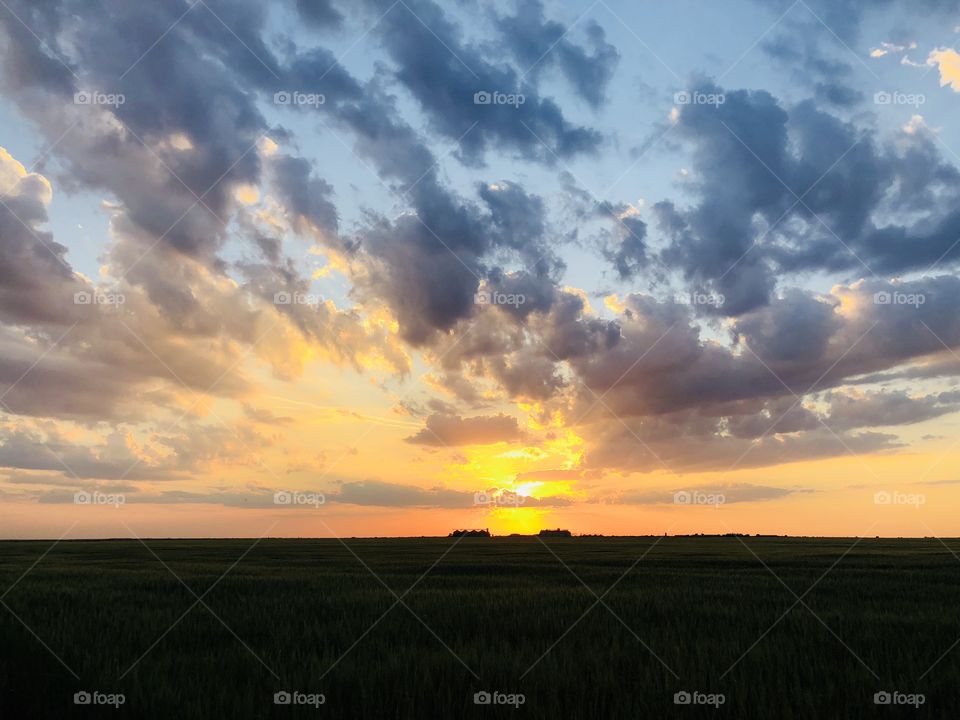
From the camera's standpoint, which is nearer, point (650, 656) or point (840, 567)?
point (650, 656)

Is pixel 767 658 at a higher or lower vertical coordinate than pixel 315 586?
lower

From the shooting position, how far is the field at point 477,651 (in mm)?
6875

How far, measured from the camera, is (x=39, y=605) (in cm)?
1406

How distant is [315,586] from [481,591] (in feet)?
15.5

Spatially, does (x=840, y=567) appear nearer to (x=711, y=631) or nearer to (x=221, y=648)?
(x=711, y=631)

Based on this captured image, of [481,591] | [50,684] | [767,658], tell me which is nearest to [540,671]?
[767,658]

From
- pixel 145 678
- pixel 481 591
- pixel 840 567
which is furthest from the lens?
pixel 840 567

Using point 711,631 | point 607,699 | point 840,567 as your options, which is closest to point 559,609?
point 711,631

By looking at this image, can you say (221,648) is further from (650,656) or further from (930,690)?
(930,690)

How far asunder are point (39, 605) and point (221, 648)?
24.0 feet

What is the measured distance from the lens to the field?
688 cm

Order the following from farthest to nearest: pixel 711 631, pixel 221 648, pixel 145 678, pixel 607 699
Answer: pixel 711 631
pixel 221 648
pixel 145 678
pixel 607 699

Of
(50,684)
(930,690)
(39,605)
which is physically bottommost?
(930,690)

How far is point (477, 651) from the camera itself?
8.90 meters
